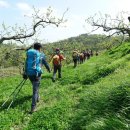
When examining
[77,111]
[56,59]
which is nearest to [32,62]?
[77,111]

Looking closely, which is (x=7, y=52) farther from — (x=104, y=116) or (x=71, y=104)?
(x=104, y=116)

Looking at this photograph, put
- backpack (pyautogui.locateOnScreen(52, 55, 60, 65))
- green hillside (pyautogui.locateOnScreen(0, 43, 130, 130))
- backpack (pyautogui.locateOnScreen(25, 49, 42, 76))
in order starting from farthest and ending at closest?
backpack (pyautogui.locateOnScreen(52, 55, 60, 65)) → backpack (pyautogui.locateOnScreen(25, 49, 42, 76)) → green hillside (pyautogui.locateOnScreen(0, 43, 130, 130))

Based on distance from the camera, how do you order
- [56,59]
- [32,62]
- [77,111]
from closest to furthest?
[77,111] → [32,62] → [56,59]

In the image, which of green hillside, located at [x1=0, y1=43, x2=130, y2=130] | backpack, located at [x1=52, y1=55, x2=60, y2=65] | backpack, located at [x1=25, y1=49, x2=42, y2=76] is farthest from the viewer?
backpack, located at [x1=52, y1=55, x2=60, y2=65]

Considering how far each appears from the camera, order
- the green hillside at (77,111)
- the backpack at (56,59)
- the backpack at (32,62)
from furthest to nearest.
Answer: the backpack at (56,59)
the backpack at (32,62)
the green hillside at (77,111)

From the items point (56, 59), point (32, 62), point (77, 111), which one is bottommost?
point (77, 111)

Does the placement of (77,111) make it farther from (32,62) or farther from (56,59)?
(56,59)

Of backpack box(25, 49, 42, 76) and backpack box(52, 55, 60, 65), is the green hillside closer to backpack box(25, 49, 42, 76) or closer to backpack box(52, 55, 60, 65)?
backpack box(25, 49, 42, 76)

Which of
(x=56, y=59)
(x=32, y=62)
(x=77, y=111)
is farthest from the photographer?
(x=56, y=59)

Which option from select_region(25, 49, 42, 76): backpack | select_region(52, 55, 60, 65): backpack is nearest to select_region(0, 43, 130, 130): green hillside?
select_region(25, 49, 42, 76): backpack

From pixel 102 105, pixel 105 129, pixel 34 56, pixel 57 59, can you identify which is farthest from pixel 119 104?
pixel 57 59

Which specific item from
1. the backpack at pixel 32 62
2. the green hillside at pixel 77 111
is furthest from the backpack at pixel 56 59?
the backpack at pixel 32 62

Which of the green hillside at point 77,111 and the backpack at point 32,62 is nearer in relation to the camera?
the green hillside at point 77,111

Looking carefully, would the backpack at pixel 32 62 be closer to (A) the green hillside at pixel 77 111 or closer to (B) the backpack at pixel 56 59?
(A) the green hillside at pixel 77 111
